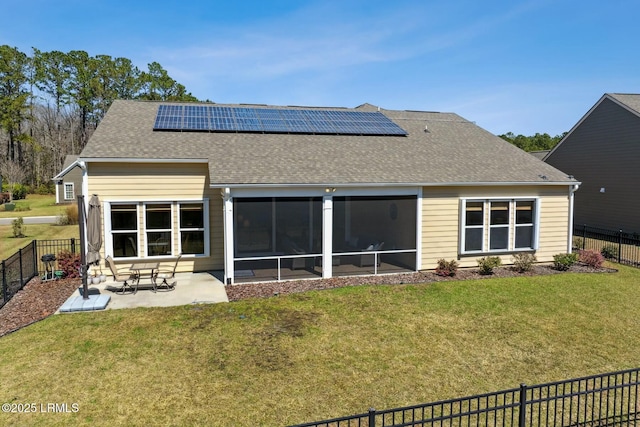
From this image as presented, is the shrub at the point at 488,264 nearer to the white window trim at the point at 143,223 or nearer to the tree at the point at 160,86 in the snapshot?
the white window trim at the point at 143,223

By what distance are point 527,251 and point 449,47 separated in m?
11.1

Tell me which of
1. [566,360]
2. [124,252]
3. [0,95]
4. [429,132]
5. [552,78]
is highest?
[0,95]

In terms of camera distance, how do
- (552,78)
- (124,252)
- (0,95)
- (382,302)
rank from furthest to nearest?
(0,95), (552,78), (124,252), (382,302)

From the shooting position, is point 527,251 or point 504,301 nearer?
point 504,301

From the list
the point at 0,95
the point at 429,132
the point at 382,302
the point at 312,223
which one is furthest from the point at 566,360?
the point at 0,95

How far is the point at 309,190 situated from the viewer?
524 inches

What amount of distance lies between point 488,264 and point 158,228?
1124 cm

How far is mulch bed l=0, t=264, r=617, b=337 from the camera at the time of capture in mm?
10195

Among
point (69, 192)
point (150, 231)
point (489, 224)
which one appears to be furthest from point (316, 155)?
point (69, 192)

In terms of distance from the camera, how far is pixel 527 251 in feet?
52.2

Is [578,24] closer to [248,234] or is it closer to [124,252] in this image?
[248,234]

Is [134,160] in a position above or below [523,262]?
above

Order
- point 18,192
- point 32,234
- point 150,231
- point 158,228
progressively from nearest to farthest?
point 150,231 < point 158,228 < point 32,234 < point 18,192

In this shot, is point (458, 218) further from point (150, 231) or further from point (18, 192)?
point (18, 192)
